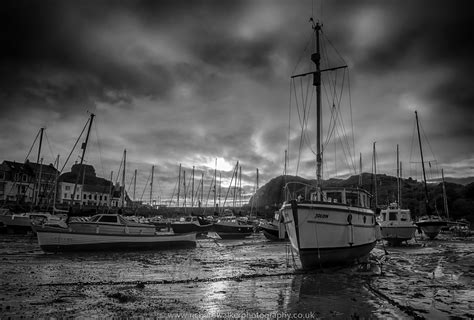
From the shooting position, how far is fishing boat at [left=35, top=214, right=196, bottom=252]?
20.0 meters

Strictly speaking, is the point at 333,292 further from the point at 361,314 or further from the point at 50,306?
the point at 50,306

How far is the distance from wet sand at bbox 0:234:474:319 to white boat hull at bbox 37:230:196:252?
4.22 meters

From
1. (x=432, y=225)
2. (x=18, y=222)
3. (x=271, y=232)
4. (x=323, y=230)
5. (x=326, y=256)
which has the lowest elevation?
(x=271, y=232)

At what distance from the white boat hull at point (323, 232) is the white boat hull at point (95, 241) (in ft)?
41.7

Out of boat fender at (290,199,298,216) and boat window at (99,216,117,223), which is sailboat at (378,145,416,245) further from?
boat window at (99,216,117,223)

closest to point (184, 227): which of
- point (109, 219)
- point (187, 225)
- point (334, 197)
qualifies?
point (187, 225)

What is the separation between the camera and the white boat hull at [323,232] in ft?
43.7

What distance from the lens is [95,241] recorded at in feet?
69.3

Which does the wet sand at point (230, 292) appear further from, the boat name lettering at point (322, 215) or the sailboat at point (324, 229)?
the boat name lettering at point (322, 215)

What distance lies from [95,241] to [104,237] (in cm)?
63

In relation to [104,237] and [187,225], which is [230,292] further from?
[187,225]

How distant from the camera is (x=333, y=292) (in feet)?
31.7

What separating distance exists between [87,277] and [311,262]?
953 cm

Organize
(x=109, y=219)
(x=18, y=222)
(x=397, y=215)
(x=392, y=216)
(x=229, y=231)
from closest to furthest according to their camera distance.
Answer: (x=109, y=219) → (x=397, y=215) → (x=392, y=216) → (x=18, y=222) → (x=229, y=231)
